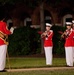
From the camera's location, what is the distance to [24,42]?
112 ft

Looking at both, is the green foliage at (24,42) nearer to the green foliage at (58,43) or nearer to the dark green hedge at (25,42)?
the dark green hedge at (25,42)

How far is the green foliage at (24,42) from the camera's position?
33.8 metres

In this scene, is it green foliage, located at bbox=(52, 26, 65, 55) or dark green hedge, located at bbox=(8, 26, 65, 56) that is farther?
dark green hedge, located at bbox=(8, 26, 65, 56)

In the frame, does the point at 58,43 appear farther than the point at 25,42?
No

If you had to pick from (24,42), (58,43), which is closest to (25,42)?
(24,42)

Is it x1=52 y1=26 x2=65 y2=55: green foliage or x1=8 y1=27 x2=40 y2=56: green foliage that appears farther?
x1=8 y1=27 x2=40 y2=56: green foliage

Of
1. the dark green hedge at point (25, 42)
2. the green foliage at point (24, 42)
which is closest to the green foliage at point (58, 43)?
the dark green hedge at point (25, 42)

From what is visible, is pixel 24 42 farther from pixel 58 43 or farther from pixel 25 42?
pixel 58 43

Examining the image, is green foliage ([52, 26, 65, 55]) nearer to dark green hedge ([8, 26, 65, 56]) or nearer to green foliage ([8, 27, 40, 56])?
dark green hedge ([8, 26, 65, 56])

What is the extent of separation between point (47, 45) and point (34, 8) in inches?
637

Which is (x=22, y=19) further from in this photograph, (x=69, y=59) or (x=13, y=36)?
(x=69, y=59)

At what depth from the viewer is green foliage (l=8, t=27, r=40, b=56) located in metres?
33.8

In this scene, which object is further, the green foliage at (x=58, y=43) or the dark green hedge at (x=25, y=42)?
the dark green hedge at (x=25, y=42)

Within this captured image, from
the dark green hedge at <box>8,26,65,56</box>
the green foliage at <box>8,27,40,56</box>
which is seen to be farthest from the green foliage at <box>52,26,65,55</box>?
the green foliage at <box>8,27,40,56</box>
